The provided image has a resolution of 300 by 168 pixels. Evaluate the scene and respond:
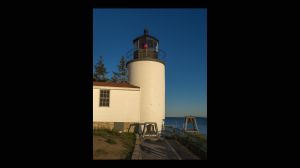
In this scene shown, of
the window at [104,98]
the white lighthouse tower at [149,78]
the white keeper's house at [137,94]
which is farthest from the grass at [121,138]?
the white lighthouse tower at [149,78]

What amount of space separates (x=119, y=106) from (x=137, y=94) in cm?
140

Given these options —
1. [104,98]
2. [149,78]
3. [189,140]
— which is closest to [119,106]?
[104,98]

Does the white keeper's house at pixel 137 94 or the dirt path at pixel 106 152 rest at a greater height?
the white keeper's house at pixel 137 94

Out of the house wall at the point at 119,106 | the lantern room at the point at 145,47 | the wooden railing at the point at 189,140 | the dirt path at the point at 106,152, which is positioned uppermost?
the lantern room at the point at 145,47

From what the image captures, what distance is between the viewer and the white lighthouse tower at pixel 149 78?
46.9ft

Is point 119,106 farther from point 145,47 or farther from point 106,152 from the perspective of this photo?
point 106,152

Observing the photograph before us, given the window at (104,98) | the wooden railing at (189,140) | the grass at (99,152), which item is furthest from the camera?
the window at (104,98)

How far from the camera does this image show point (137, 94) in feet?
45.3

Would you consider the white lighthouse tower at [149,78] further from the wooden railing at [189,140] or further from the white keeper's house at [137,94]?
the wooden railing at [189,140]
